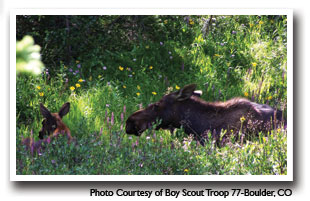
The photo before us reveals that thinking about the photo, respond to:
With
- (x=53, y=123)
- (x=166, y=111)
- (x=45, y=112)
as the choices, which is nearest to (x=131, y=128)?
(x=166, y=111)

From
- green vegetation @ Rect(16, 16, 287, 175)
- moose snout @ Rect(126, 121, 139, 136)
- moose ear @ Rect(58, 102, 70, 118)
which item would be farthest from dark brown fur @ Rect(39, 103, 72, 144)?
moose snout @ Rect(126, 121, 139, 136)

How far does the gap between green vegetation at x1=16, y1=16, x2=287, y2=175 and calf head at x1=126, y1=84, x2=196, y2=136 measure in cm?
17

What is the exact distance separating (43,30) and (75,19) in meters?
0.66

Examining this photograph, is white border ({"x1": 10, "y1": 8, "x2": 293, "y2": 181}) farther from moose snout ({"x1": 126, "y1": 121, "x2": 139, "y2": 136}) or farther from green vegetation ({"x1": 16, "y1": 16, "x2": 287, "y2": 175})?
moose snout ({"x1": 126, "y1": 121, "x2": 139, "y2": 136})

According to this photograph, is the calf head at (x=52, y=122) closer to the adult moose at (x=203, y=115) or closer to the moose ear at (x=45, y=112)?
the moose ear at (x=45, y=112)

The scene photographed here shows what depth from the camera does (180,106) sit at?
6.41 m

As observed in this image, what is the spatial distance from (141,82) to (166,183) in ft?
6.97

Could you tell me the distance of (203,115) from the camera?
6402 mm

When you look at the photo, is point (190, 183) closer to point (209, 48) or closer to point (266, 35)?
point (209, 48)

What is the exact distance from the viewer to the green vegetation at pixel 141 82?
18.0 ft

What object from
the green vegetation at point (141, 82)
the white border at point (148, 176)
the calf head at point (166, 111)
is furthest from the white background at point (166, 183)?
the calf head at point (166, 111)

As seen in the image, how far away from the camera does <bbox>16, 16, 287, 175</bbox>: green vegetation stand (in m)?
5.49

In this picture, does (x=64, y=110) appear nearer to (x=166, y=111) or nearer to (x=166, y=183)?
(x=166, y=111)
